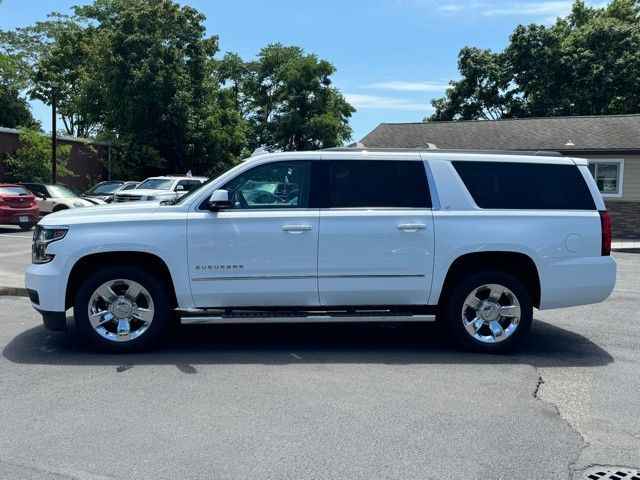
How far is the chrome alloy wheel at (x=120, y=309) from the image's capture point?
6.08 m

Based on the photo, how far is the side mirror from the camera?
592cm

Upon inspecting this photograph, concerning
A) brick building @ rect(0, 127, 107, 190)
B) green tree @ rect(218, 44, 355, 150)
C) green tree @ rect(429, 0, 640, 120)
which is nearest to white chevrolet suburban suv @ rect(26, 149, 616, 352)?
brick building @ rect(0, 127, 107, 190)

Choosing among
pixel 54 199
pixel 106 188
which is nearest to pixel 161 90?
pixel 106 188

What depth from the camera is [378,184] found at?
6.31 meters

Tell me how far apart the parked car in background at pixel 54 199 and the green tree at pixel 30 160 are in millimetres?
6639

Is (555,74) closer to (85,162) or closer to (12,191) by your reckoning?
(85,162)

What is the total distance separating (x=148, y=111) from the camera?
3484 centimetres

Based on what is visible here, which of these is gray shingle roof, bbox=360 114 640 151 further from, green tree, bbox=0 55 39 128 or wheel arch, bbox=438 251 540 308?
green tree, bbox=0 55 39 128

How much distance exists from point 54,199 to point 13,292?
45.6ft

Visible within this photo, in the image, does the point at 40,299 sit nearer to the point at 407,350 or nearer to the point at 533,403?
the point at 407,350

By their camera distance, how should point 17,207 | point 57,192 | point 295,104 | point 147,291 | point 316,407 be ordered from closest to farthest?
1. point 316,407
2. point 147,291
3. point 17,207
4. point 57,192
5. point 295,104

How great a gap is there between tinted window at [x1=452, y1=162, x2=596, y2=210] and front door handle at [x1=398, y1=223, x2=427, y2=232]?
67 cm

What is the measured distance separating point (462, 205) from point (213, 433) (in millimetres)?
3343

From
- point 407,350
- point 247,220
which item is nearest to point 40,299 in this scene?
point 247,220
